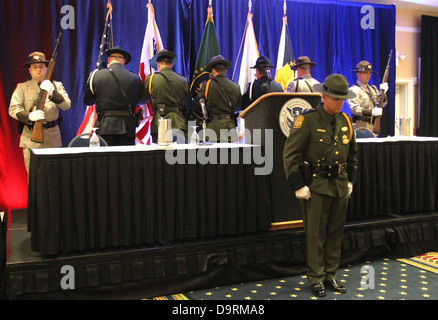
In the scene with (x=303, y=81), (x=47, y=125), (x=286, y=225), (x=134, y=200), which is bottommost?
(x=286, y=225)

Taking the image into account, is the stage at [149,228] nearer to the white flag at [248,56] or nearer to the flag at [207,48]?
the flag at [207,48]

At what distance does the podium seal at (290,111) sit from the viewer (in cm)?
379

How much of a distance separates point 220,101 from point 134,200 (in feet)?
7.81

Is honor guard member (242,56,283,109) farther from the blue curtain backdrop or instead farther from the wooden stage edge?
the wooden stage edge

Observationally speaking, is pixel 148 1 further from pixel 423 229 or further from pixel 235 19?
pixel 423 229

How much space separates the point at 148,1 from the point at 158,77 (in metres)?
1.72

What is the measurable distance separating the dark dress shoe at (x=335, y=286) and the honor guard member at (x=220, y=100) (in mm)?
2334

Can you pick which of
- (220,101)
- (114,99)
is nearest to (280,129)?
(220,101)

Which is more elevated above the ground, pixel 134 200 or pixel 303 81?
pixel 303 81

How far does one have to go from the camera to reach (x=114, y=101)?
15.7 feet

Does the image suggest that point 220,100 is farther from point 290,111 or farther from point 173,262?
point 173,262

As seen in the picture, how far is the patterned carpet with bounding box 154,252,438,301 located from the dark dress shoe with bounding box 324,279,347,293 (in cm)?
4

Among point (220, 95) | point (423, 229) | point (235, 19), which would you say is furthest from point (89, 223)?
point (235, 19)

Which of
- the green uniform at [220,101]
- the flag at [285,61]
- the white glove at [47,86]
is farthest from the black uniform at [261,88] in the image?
the white glove at [47,86]
